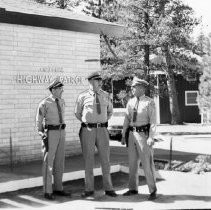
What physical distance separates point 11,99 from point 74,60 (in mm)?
2220

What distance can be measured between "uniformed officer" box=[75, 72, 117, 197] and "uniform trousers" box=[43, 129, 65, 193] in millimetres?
413

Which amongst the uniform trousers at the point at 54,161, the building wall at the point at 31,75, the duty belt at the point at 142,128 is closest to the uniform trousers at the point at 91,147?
the uniform trousers at the point at 54,161

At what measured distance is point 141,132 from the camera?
8273 millimetres

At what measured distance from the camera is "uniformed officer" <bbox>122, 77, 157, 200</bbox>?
8.20 meters

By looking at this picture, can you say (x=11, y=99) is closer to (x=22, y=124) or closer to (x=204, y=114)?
(x=22, y=124)

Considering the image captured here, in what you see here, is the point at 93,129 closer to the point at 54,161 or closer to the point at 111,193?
the point at 54,161

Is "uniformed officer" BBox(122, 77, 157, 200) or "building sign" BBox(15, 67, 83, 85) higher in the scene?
"building sign" BBox(15, 67, 83, 85)

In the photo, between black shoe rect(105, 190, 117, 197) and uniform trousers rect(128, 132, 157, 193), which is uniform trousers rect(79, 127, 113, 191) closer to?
black shoe rect(105, 190, 117, 197)

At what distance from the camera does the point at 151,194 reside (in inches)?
322

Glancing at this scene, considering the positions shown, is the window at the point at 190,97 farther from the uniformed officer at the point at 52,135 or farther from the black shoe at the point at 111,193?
the uniformed officer at the point at 52,135

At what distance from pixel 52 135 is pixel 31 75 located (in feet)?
11.6

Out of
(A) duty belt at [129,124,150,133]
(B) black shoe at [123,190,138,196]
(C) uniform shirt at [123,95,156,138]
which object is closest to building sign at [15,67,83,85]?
(C) uniform shirt at [123,95,156,138]

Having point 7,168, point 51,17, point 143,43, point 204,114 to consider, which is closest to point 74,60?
point 51,17

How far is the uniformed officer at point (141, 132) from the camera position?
8195 millimetres
